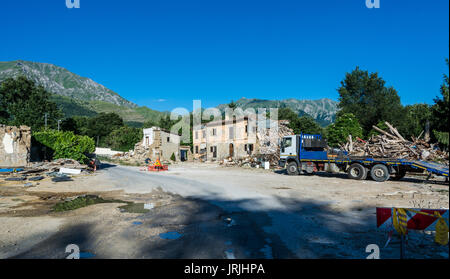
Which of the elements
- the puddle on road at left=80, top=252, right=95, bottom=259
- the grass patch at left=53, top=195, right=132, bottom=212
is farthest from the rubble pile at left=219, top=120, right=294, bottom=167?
the puddle on road at left=80, top=252, right=95, bottom=259

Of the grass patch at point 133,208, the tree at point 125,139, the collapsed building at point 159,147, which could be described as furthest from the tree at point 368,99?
the tree at point 125,139

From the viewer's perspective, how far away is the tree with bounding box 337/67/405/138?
41094 mm

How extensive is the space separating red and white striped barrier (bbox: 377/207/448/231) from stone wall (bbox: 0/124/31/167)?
23.9 meters

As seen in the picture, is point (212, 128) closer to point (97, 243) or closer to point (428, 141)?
point (428, 141)

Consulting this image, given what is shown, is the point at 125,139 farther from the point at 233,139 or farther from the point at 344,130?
the point at 344,130

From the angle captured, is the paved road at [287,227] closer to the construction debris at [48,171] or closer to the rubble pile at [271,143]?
the construction debris at [48,171]

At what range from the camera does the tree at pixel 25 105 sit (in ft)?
170

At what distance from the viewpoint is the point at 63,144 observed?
928 inches

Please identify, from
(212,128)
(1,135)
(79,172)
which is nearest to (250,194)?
(79,172)

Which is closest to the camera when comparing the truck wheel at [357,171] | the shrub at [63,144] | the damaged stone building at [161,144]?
the truck wheel at [357,171]

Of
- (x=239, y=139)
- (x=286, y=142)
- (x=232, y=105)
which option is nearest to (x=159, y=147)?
(x=239, y=139)

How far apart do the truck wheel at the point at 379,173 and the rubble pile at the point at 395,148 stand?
1026mm

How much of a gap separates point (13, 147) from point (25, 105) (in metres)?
42.8
